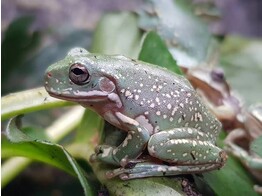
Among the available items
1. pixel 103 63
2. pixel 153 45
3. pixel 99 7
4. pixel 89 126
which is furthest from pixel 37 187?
pixel 99 7

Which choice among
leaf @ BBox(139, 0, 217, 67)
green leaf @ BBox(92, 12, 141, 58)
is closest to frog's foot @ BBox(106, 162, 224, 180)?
green leaf @ BBox(92, 12, 141, 58)

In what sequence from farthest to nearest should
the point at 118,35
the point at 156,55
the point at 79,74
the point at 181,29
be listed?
1. the point at 181,29
2. the point at 118,35
3. the point at 156,55
4. the point at 79,74

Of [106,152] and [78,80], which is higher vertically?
[78,80]

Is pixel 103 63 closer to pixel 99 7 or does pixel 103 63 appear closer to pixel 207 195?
pixel 207 195

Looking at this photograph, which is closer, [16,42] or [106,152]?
[106,152]

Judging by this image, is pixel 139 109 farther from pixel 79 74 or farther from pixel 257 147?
pixel 257 147

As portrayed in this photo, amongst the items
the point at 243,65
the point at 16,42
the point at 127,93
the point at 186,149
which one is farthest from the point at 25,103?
the point at 243,65

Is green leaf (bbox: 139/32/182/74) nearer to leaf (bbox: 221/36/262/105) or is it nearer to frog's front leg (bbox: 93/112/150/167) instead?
frog's front leg (bbox: 93/112/150/167)
